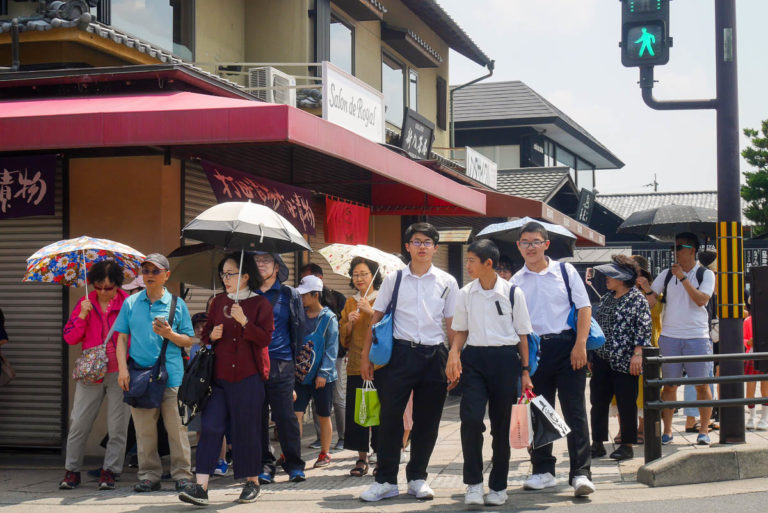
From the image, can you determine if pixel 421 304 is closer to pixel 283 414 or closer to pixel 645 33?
pixel 283 414

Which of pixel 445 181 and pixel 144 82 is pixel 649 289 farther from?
pixel 144 82

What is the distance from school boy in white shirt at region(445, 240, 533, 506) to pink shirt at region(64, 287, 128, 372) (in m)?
2.96

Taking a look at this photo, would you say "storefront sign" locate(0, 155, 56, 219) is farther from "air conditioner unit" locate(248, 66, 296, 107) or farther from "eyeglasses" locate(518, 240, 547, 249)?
"eyeglasses" locate(518, 240, 547, 249)

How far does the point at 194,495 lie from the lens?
649cm

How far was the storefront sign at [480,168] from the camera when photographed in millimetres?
20469

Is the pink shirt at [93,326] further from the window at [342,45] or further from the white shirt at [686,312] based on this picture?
the window at [342,45]

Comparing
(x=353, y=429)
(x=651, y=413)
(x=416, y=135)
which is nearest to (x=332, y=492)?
(x=353, y=429)

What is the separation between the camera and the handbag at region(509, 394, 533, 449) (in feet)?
21.9

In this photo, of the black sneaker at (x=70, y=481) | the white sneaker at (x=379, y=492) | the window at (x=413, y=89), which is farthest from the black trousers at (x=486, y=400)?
the window at (x=413, y=89)

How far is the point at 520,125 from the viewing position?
99.8 feet

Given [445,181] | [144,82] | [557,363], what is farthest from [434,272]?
[445,181]

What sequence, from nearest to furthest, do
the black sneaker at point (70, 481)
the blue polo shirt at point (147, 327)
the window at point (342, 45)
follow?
the blue polo shirt at point (147, 327)
the black sneaker at point (70, 481)
the window at point (342, 45)

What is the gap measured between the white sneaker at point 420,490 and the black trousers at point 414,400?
5 cm

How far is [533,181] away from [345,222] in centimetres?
1295
